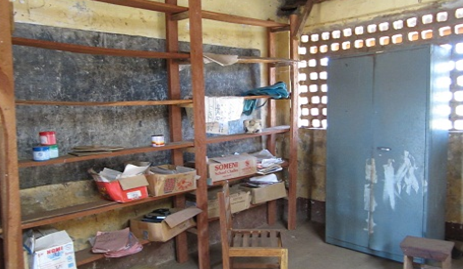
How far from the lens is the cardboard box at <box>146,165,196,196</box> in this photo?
271 cm

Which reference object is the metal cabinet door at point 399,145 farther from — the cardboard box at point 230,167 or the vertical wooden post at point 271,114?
the vertical wooden post at point 271,114

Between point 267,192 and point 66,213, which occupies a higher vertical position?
point 66,213

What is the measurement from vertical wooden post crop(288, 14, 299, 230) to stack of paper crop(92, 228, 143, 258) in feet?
6.11

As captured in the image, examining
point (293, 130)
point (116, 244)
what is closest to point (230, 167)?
point (293, 130)

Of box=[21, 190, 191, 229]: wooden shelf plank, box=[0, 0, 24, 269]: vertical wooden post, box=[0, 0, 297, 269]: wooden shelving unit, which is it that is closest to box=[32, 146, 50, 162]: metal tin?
box=[0, 0, 297, 269]: wooden shelving unit

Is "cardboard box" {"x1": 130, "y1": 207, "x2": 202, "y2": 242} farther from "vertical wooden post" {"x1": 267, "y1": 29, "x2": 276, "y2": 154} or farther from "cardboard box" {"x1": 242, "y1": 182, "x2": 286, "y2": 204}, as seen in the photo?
"vertical wooden post" {"x1": 267, "y1": 29, "x2": 276, "y2": 154}

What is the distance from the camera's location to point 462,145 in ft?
10.6

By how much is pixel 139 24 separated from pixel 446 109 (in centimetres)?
271

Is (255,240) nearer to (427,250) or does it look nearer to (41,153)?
(427,250)

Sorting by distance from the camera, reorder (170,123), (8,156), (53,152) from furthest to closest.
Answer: (170,123) < (53,152) < (8,156)

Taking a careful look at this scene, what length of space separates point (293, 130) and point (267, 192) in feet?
2.39

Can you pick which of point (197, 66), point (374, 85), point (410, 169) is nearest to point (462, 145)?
point (410, 169)

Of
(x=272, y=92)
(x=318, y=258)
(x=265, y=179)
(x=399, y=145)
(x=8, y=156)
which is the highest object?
(x=272, y=92)

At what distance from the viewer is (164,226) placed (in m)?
2.80
